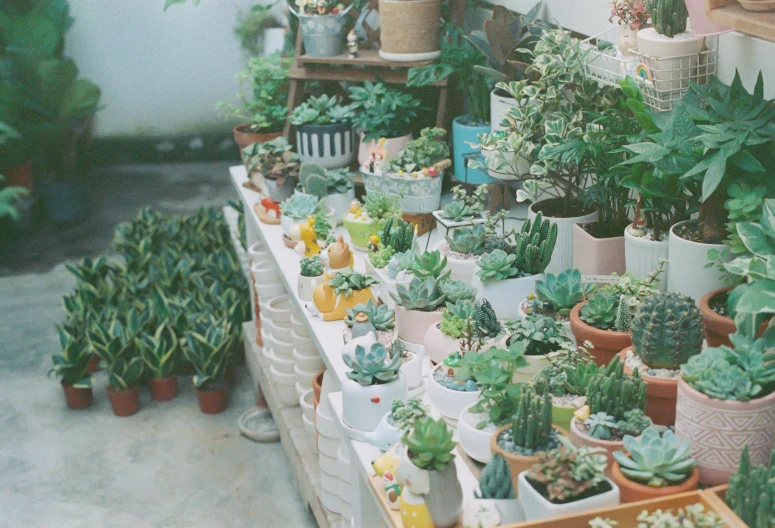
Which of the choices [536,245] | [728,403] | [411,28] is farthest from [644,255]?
[411,28]

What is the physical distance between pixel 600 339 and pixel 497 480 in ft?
1.51

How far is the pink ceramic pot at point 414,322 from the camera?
89.7 inches

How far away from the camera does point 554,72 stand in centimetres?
233

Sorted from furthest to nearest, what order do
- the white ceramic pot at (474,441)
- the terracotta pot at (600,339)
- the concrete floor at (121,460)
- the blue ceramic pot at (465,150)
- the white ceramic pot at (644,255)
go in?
the concrete floor at (121,460), the blue ceramic pot at (465,150), the white ceramic pot at (644,255), the terracotta pot at (600,339), the white ceramic pot at (474,441)

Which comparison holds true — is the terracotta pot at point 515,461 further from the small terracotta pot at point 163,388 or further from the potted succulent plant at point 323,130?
the small terracotta pot at point 163,388

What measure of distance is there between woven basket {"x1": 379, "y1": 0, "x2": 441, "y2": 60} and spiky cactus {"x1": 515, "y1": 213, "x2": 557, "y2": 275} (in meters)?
1.10

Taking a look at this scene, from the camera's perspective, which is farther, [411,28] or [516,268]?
[411,28]

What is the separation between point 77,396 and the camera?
13.0 feet

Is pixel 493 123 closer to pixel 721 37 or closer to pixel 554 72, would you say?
pixel 554 72

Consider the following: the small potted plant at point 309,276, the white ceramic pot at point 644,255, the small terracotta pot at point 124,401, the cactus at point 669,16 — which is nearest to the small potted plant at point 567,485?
the white ceramic pot at point 644,255

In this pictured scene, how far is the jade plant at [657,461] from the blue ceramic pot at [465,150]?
153 cm

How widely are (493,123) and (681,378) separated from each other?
1323mm

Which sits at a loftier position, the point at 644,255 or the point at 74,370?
the point at 644,255

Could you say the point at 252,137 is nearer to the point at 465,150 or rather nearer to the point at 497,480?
the point at 465,150
